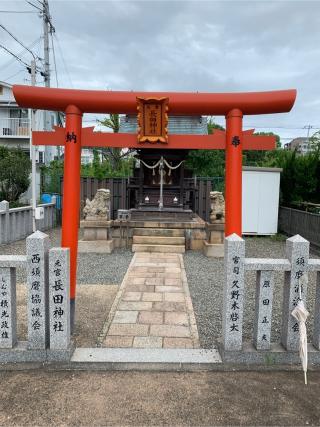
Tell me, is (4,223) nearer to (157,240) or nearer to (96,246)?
(96,246)

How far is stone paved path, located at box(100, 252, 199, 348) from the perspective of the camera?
13.4 feet

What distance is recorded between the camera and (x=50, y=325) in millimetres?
3523

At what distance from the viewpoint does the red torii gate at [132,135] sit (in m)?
4.42

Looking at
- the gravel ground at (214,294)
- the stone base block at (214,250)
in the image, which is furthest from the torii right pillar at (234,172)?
the stone base block at (214,250)

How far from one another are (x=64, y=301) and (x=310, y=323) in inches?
134

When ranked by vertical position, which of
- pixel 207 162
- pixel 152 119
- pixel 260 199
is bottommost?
pixel 260 199

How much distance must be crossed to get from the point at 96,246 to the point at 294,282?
22.4 feet

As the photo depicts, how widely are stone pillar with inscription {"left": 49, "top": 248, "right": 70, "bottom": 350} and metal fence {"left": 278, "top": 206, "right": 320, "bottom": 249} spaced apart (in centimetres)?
854

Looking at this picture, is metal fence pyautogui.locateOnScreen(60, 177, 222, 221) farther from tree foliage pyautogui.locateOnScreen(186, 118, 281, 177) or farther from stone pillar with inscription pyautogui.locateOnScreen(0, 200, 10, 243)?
tree foliage pyautogui.locateOnScreen(186, 118, 281, 177)

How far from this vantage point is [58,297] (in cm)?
353

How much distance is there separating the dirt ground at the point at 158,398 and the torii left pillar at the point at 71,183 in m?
1.32

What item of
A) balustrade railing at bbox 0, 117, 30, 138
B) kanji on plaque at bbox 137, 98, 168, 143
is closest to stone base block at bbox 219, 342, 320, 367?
kanji on plaque at bbox 137, 98, 168, 143

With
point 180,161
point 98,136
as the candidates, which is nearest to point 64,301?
point 98,136

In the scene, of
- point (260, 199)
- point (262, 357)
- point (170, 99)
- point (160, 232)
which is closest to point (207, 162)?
point (260, 199)
